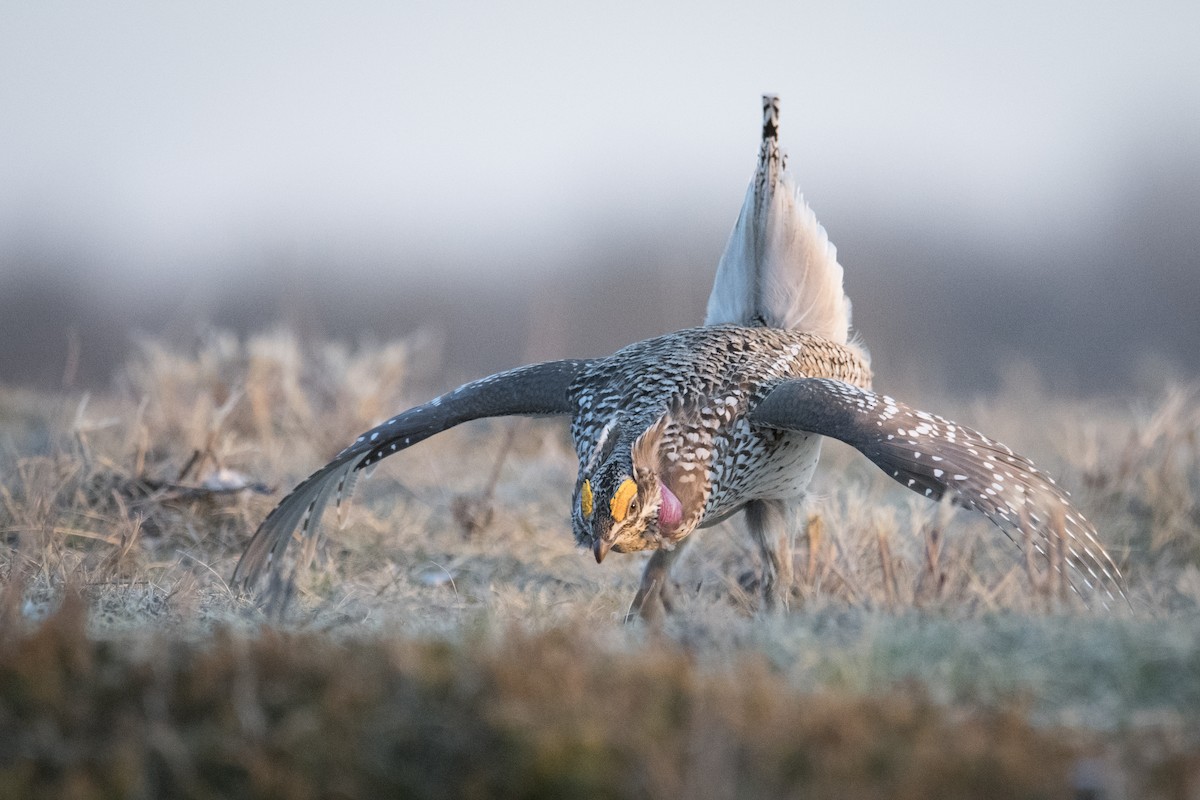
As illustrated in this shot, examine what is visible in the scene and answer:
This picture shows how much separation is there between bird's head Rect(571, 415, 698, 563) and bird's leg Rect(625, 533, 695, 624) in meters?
0.29

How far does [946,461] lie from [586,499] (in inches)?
42.2

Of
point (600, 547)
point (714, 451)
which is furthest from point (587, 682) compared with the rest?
point (714, 451)

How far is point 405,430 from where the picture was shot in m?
4.42

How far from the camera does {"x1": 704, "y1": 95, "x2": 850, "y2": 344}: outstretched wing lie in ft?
17.3

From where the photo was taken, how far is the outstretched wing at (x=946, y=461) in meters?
3.62

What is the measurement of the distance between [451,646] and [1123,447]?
4855 millimetres

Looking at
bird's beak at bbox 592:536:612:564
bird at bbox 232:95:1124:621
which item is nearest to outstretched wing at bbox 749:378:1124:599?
bird at bbox 232:95:1124:621

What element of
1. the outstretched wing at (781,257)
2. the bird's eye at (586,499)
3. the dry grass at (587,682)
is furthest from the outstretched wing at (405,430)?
the outstretched wing at (781,257)

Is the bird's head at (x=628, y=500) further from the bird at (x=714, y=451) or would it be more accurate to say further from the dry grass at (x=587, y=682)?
the dry grass at (x=587, y=682)

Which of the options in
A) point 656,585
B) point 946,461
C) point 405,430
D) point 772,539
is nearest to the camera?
point 946,461

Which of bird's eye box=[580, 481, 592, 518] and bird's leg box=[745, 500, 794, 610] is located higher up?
bird's eye box=[580, 481, 592, 518]

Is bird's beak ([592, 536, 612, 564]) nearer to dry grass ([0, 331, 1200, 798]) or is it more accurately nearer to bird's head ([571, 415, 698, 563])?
bird's head ([571, 415, 698, 563])

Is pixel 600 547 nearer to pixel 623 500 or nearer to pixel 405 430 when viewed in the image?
pixel 623 500

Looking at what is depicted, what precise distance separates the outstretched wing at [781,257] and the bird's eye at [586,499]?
1836 millimetres
